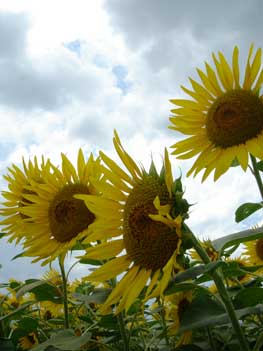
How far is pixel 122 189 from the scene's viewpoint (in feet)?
8.06

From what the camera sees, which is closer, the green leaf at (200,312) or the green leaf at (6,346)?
the green leaf at (200,312)

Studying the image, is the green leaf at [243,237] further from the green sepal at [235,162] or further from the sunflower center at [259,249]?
the sunflower center at [259,249]

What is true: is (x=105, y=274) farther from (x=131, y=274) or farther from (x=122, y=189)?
(x=122, y=189)

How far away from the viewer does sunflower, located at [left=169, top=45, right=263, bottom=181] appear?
3.91 m

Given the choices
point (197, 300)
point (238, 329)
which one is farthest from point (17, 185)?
point (238, 329)

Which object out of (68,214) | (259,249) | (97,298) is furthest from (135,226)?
(259,249)

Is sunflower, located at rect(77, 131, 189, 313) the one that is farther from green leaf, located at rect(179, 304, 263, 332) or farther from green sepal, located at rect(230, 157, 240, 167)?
green sepal, located at rect(230, 157, 240, 167)

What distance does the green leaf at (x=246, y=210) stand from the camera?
134 inches

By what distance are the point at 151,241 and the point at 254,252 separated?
3895mm

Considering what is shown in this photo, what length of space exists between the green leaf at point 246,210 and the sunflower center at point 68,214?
3.56 ft

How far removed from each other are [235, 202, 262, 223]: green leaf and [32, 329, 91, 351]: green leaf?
4.94 ft

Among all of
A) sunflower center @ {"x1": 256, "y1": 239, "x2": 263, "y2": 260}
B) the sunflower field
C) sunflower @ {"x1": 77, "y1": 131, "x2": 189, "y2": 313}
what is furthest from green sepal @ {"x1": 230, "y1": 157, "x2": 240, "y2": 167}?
sunflower center @ {"x1": 256, "y1": 239, "x2": 263, "y2": 260}

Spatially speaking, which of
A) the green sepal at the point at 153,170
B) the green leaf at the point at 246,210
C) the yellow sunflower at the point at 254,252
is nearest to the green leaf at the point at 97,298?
the green sepal at the point at 153,170

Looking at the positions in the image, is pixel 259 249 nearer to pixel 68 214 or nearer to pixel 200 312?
pixel 68 214
